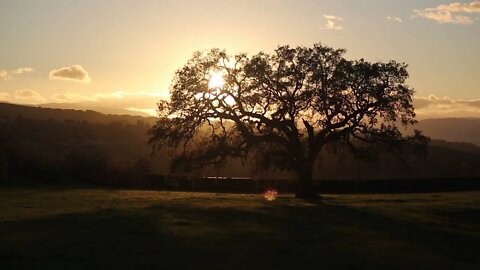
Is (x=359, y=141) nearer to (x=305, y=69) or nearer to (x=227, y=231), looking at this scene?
(x=305, y=69)

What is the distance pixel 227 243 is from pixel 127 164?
6324 centimetres

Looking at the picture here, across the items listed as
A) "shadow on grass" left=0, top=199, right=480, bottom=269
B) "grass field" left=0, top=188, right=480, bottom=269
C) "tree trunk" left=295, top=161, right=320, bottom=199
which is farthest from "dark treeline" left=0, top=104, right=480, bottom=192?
"shadow on grass" left=0, top=199, right=480, bottom=269

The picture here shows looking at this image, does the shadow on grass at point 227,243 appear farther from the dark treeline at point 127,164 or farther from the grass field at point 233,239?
the dark treeline at point 127,164

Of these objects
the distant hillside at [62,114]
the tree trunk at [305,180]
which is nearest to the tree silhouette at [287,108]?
the tree trunk at [305,180]

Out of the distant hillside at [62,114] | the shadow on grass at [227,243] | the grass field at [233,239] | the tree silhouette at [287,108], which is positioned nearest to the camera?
the shadow on grass at [227,243]

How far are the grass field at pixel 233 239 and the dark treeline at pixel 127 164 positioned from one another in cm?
1559

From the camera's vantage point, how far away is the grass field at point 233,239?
14.2m

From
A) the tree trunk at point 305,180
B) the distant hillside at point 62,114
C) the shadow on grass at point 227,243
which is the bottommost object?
the shadow on grass at point 227,243

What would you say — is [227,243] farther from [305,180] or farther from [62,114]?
[62,114]

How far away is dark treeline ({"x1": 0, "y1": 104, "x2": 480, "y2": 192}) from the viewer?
2041 inches

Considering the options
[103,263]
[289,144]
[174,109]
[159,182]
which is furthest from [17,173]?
[103,263]

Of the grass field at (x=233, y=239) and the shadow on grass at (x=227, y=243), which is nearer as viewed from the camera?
the shadow on grass at (x=227, y=243)

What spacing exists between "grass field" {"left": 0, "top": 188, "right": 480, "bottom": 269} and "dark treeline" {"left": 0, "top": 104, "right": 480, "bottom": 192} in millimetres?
15586

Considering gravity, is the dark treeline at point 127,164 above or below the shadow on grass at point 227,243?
above
